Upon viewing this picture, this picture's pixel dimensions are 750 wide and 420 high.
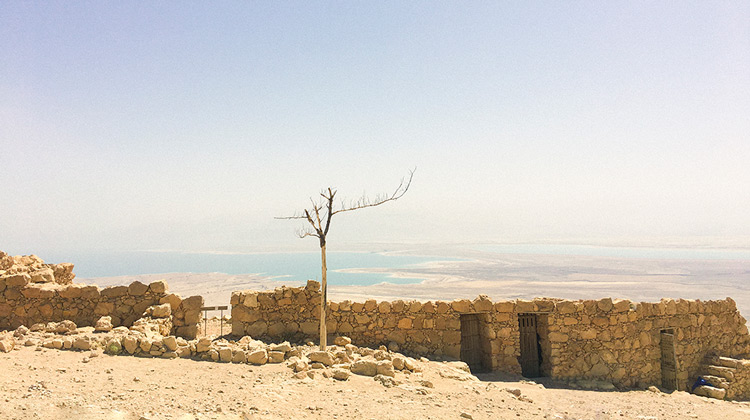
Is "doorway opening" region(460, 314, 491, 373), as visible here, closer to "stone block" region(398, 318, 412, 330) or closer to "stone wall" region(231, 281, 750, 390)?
"stone wall" region(231, 281, 750, 390)

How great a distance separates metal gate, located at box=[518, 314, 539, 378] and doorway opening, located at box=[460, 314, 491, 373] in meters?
1.10

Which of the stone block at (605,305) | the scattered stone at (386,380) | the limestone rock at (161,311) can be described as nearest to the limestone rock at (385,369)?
the scattered stone at (386,380)

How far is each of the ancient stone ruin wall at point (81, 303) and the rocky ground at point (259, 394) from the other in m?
1.04

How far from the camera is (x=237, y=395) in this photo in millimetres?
6715

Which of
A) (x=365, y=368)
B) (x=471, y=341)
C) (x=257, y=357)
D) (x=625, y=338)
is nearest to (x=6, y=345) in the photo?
(x=257, y=357)

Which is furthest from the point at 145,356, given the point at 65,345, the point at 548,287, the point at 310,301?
the point at 548,287

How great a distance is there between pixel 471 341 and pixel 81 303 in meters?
9.67

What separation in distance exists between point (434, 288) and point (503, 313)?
28.7 metres

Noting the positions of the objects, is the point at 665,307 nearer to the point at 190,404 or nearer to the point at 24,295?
the point at 190,404

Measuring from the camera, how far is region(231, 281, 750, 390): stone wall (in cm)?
1144

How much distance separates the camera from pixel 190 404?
20.3 feet

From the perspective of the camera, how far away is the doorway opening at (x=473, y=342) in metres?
12.3

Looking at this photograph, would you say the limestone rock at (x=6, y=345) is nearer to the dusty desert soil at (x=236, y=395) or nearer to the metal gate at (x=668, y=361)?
the dusty desert soil at (x=236, y=395)

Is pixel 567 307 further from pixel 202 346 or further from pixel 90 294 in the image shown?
pixel 90 294
